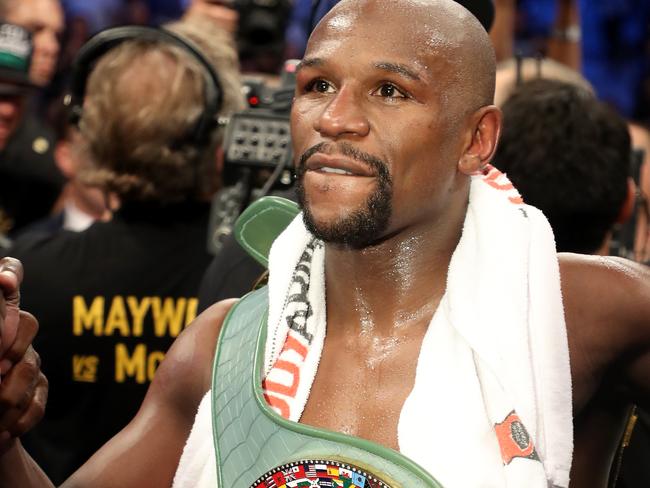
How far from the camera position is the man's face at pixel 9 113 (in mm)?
3818

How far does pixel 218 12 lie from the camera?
156 inches

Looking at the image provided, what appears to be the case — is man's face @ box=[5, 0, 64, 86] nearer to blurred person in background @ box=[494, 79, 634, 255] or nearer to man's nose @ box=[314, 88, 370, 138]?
blurred person in background @ box=[494, 79, 634, 255]

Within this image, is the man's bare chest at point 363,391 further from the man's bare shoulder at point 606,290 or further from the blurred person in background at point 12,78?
the blurred person in background at point 12,78

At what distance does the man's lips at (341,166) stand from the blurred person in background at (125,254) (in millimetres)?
1187

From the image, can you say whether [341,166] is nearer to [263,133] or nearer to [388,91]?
[388,91]

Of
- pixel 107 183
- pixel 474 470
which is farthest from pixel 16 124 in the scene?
pixel 474 470

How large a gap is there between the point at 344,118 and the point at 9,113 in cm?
248

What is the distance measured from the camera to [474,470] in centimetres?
153

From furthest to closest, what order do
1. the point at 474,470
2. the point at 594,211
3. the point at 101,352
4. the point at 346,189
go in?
1. the point at 101,352
2. the point at 594,211
3. the point at 346,189
4. the point at 474,470

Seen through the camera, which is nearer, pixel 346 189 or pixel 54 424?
pixel 346 189

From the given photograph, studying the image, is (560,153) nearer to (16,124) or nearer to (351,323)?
(351,323)

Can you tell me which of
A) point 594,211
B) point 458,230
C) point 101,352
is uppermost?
point 458,230

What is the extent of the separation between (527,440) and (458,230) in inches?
14.9

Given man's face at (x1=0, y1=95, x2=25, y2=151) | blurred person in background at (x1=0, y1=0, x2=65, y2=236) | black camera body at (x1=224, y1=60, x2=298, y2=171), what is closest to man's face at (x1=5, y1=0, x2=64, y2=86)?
blurred person in background at (x1=0, y1=0, x2=65, y2=236)
